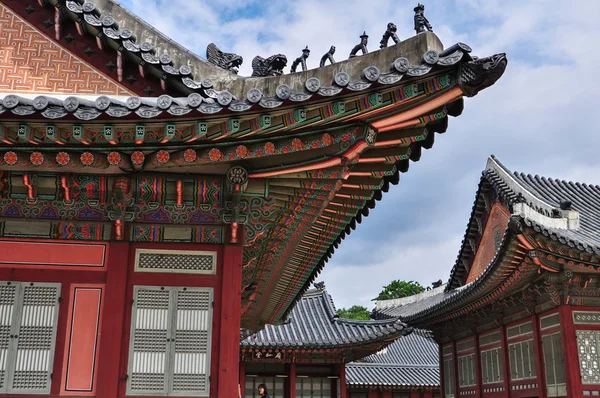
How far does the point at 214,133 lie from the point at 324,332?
23.0m

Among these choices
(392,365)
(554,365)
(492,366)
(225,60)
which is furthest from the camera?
(392,365)

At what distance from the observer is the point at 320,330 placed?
29.0 m

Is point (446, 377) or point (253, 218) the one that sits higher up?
point (253, 218)

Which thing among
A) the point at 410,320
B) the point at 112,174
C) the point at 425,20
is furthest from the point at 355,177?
the point at 410,320

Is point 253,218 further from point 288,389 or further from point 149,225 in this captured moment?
point 288,389

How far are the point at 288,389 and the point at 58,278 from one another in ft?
65.7

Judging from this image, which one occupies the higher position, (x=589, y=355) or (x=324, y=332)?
(x=324, y=332)

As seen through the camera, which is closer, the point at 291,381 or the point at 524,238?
the point at 524,238

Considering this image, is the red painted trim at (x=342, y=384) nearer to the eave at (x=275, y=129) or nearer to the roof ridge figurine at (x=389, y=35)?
the eave at (x=275, y=129)

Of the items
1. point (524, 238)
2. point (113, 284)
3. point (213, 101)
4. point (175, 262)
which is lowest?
point (113, 284)

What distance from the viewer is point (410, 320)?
81.0 feet

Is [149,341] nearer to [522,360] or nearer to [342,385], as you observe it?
[522,360]

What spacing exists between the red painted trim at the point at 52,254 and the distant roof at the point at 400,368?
74.9 feet

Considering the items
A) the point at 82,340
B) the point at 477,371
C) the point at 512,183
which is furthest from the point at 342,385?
the point at 82,340
